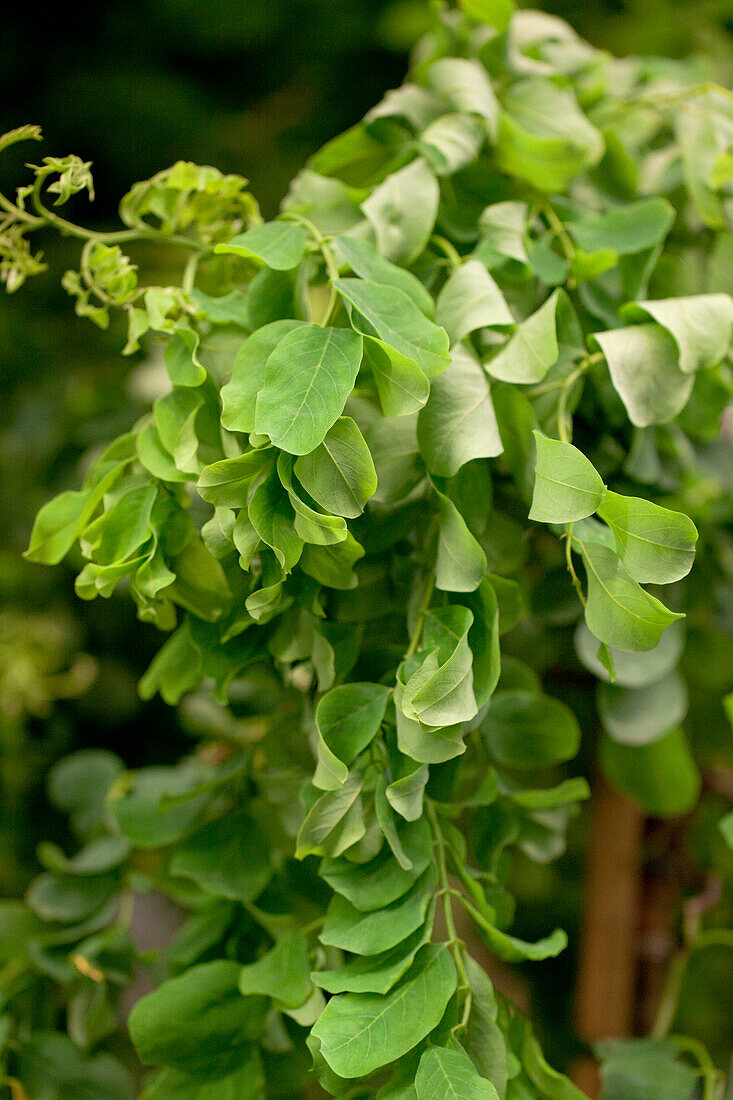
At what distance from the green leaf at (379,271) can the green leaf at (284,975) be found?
0.74ft

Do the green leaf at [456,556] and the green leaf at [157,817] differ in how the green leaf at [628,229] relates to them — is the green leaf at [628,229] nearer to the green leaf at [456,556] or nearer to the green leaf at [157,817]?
the green leaf at [456,556]

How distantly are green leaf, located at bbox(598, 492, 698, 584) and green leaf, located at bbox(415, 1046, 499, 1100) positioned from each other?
0.15 meters

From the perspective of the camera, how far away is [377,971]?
10.6 inches

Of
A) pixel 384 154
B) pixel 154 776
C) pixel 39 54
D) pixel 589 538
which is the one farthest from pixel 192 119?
pixel 589 538

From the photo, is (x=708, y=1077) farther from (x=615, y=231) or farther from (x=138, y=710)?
(x=138, y=710)

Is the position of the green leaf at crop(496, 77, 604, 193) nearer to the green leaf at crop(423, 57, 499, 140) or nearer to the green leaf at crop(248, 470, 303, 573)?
the green leaf at crop(423, 57, 499, 140)

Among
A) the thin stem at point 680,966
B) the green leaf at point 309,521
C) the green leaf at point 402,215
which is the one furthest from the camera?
the thin stem at point 680,966

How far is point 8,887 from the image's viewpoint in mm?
685

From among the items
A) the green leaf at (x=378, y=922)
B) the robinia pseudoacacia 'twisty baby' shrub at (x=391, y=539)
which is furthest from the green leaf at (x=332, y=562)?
the green leaf at (x=378, y=922)

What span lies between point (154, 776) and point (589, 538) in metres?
0.33

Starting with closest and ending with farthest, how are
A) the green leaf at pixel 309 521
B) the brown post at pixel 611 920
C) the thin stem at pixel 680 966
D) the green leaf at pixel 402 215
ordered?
the green leaf at pixel 309 521 < the green leaf at pixel 402 215 < the thin stem at pixel 680 966 < the brown post at pixel 611 920

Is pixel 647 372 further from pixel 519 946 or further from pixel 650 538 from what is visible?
pixel 519 946

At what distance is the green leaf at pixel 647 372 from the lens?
12.2 inches

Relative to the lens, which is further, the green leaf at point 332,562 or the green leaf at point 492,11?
the green leaf at point 492,11
